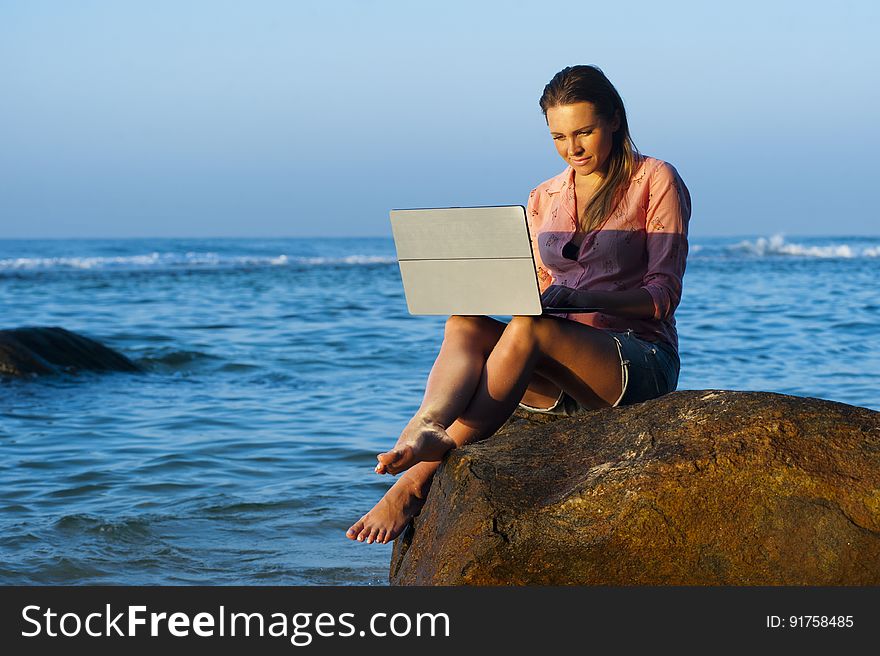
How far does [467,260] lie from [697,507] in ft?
3.39

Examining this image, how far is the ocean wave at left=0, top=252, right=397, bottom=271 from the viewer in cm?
2812

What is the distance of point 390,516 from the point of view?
3758 mm

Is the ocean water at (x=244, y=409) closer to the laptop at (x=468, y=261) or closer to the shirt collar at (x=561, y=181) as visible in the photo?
the laptop at (x=468, y=261)

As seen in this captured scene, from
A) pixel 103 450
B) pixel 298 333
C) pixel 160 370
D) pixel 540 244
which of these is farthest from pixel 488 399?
pixel 298 333

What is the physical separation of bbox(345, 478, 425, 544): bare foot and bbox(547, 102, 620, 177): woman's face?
1.39 meters

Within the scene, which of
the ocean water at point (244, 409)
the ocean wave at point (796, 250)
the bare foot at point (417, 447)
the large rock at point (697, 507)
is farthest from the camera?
the ocean wave at point (796, 250)

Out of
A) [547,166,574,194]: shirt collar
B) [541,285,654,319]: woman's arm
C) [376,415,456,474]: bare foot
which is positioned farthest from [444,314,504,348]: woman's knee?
[547,166,574,194]: shirt collar

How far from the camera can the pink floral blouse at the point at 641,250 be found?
407cm

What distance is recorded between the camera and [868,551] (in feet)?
10.0

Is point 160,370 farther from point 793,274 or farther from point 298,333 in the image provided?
point 793,274

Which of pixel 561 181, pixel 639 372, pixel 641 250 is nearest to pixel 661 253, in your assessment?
pixel 641 250

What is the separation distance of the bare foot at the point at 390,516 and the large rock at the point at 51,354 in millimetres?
6715

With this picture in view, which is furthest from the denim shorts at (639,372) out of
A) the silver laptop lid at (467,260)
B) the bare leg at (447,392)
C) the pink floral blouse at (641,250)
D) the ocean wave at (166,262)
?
the ocean wave at (166,262)

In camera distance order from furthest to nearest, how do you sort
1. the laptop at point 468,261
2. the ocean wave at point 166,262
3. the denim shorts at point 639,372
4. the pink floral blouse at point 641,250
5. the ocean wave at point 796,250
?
the ocean wave at point 796,250 → the ocean wave at point 166,262 → the pink floral blouse at point 641,250 → the denim shorts at point 639,372 → the laptop at point 468,261
